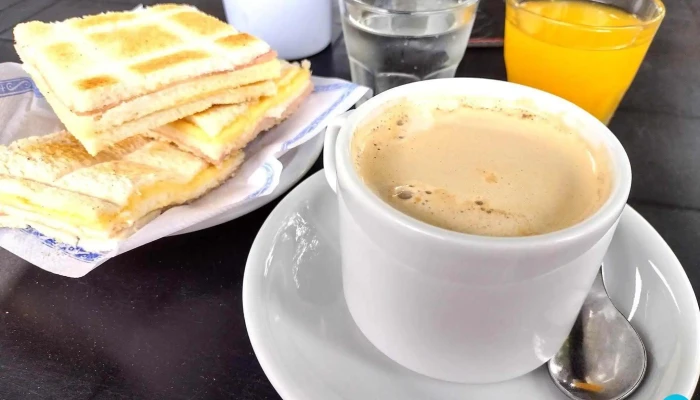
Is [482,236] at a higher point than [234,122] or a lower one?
higher

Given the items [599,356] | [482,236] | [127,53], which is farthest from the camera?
[127,53]

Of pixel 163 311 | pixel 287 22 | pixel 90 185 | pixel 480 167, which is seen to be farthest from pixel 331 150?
pixel 287 22

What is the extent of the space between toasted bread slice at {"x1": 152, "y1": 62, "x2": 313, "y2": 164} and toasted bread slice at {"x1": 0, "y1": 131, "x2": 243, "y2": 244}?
35mm

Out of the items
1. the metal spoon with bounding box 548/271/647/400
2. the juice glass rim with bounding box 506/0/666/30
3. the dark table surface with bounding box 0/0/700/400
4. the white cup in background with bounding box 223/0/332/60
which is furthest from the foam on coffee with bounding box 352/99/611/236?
the white cup in background with bounding box 223/0/332/60

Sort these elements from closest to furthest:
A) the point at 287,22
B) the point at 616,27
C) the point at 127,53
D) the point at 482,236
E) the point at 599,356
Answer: the point at 482,236
the point at 599,356
the point at 616,27
the point at 127,53
the point at 287,22

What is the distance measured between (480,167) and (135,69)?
63 cm

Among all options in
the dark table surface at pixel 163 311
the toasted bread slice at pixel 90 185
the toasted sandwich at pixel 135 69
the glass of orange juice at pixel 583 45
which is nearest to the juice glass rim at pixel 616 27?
the glass of orange juice at pixel 583 45

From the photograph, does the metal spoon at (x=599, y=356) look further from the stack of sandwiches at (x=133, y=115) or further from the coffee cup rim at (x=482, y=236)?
the stack of sandwiches at (x=133, y=115)

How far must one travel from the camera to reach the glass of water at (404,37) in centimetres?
93

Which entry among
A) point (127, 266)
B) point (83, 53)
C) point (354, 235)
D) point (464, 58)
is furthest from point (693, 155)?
point (83, 53)

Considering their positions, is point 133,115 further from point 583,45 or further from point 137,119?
point 583,45

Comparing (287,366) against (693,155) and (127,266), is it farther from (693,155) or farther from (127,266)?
(693,155)

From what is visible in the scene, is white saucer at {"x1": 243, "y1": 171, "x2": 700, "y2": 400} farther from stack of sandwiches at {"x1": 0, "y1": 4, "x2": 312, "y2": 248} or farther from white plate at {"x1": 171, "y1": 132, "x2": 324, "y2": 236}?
stack of sandwiches at {"x1": 0, "y1": 4, "x2": 312, "y2": 248}

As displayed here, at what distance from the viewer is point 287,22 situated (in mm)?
1088
